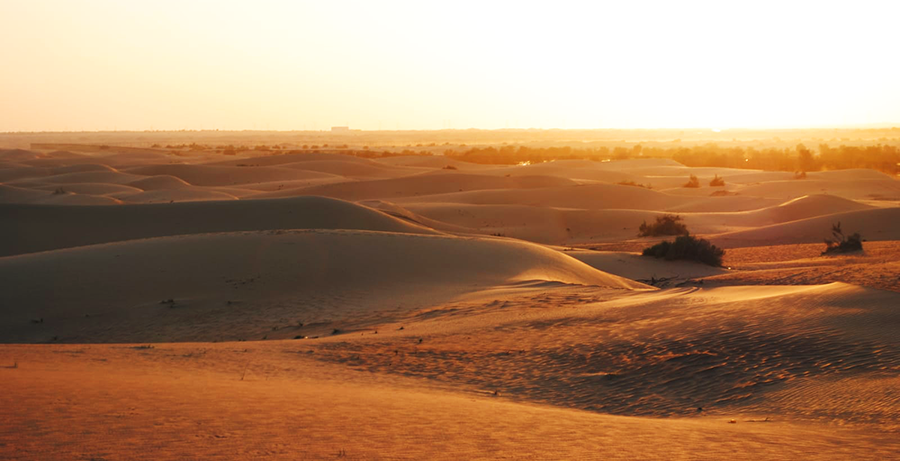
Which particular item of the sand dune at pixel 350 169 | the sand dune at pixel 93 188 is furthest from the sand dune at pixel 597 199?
the sand dune at pixel 350 169

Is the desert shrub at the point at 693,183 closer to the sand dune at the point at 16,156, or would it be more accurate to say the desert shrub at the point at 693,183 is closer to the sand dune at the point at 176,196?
the sand dune at the point at 176,196

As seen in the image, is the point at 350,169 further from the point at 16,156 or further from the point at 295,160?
the point at 16,156

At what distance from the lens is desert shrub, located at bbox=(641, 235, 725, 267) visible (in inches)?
754

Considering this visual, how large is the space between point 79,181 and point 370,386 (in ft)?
150

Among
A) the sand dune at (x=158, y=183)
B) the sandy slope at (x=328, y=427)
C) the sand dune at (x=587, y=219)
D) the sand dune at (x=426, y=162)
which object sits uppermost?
the sand dune at (x=426, y=162)

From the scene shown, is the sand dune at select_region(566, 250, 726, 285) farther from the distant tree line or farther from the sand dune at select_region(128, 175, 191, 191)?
the distant tree line

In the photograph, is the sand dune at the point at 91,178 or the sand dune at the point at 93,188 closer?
the sand dune at the point at 93,188

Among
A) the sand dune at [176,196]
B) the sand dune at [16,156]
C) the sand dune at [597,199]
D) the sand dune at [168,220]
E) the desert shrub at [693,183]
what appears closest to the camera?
the sand dune at [168,220]

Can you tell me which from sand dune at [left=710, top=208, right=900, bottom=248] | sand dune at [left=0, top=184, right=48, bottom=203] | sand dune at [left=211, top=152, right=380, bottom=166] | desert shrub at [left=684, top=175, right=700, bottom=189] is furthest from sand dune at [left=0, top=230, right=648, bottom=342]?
sand dune at [left=211, top=152, right=380, bottom=166]

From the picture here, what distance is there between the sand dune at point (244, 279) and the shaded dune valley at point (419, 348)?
0.20 feet

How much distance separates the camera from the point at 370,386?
7398 mm

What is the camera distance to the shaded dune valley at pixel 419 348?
5.04 m

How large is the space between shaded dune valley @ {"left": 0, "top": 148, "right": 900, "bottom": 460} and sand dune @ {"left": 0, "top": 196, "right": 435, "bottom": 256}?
0.12 metres

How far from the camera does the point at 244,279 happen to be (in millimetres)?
14055
